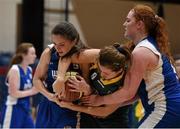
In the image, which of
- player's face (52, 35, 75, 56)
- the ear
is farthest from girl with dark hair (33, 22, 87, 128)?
the ear

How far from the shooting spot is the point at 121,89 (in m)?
2.81

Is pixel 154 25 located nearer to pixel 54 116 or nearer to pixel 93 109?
pixel 93 109

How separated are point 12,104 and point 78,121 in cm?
233

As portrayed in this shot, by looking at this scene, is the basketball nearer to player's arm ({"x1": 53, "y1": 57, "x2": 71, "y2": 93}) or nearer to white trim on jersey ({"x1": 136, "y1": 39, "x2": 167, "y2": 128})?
player's arm ({"x1": 53, "y1": 57, "x2": 71, "y2": 93})

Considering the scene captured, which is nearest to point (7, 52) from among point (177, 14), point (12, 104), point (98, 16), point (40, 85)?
point (98, 16)

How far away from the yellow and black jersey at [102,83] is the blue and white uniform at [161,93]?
0.16 metres

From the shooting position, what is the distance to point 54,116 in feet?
11.2

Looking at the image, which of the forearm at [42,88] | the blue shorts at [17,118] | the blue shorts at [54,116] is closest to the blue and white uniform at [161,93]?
the blue shorts at [54,116]

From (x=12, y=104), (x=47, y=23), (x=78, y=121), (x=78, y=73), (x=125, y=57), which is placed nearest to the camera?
(x=125, y=57)

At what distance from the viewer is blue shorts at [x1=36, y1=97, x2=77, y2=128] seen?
333 cm

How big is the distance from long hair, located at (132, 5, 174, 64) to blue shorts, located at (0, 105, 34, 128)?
290 cm

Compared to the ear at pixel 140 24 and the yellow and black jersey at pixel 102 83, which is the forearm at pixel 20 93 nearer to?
the yellow and black jersey at pixel 102 83

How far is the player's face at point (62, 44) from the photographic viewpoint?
301cm

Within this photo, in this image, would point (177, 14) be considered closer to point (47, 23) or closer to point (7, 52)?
point (47, 23)
